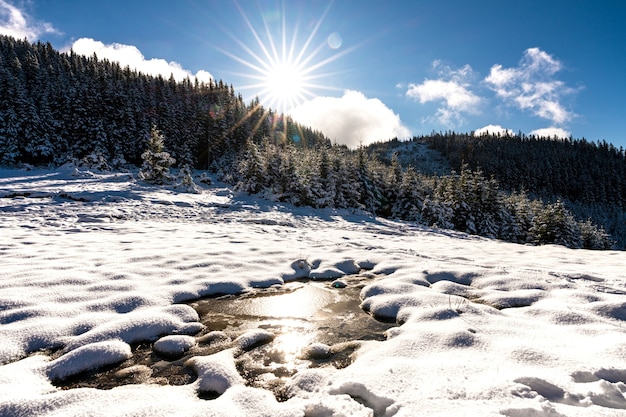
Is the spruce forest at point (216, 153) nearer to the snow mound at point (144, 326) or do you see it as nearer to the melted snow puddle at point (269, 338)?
the melted snow puddle at point (269, 338)

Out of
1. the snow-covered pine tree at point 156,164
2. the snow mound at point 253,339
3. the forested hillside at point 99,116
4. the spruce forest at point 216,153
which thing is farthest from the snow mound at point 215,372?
the forested hillside at point 99,116

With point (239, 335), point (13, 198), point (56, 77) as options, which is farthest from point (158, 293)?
point (56, 77)

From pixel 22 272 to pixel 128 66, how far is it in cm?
8543

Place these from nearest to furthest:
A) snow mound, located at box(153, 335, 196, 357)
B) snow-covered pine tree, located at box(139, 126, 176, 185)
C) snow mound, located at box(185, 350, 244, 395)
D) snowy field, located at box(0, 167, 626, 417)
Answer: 1. snowy field, located at box(0, 167, 626, 417)
2. snow mound, located at box(185, 350, 244, 395)
3. snow mound, located at box(153, 335, 196, 357)
4. snow-covered pine tree, located at box(139, 126, 176, 185)

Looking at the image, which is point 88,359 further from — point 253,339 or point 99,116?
point 99,116

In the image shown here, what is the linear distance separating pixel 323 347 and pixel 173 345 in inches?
78.8

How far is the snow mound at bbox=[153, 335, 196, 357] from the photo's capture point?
13.0 ft

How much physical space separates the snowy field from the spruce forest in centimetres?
1944

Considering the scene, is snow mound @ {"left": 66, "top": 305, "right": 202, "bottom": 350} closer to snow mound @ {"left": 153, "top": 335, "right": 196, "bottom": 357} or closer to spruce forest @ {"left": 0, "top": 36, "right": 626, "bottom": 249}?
snow mound @ {"left": 153, "top": 335, "right": 196, "bottom": 357}

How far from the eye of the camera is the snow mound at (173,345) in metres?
3.97

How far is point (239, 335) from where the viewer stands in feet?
14.9

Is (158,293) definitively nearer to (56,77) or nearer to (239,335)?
(239,335)

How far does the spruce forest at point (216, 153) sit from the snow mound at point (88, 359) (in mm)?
23038

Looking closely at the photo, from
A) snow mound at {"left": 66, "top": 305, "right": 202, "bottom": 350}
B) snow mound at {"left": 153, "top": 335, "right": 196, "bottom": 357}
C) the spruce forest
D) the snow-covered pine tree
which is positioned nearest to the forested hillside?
the spruce forest
